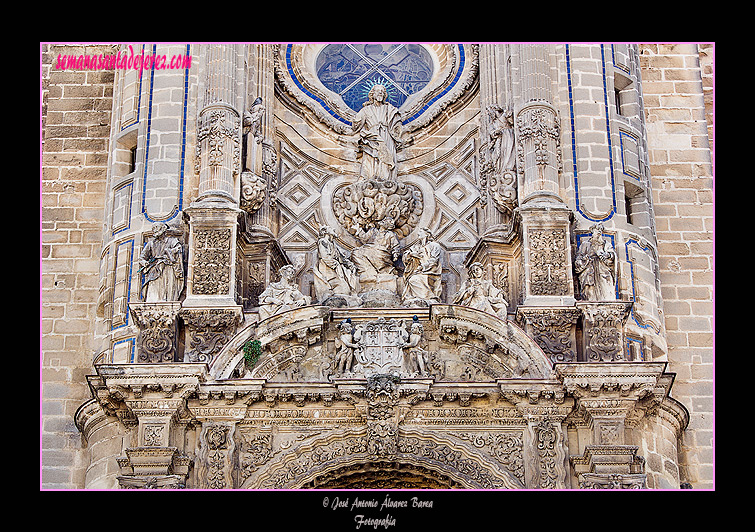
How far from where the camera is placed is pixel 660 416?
18.5 m

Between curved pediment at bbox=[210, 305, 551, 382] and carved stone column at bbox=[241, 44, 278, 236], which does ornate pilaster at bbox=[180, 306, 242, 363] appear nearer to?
curved pediment at bbox=[210, 305, 551, 382]

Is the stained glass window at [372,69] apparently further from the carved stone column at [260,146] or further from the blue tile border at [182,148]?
the blue tile border at [182,148]

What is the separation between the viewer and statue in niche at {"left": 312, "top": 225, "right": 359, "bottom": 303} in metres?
19.6

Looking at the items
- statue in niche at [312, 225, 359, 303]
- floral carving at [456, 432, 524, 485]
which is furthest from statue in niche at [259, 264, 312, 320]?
floral carving at [456, 432, 524, 485]

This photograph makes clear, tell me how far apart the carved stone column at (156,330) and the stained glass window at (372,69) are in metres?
4.70

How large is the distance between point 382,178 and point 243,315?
3.01 meters

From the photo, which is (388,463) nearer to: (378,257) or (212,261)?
(378,257)

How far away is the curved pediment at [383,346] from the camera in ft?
60.5

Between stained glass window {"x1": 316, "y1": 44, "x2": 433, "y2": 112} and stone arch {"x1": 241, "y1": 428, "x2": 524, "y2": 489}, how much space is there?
5.61 m
